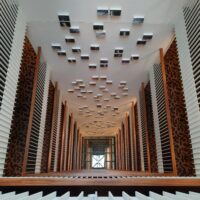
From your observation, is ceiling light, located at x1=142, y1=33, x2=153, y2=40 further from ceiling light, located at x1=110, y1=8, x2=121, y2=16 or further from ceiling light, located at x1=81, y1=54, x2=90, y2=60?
ceiling light, located at x1=81, y1=54, x2=90, y2=60

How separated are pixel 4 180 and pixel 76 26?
Answer: 5.25m

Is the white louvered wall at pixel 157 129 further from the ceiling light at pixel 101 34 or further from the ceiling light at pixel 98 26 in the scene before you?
the ceiling light at pixel 98 26

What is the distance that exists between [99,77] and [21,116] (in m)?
4.53

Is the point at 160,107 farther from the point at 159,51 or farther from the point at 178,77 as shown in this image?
the point at 159,51

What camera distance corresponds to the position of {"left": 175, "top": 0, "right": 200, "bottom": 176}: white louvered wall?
536 cm

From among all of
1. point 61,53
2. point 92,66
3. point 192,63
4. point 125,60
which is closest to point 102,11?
point 61,53

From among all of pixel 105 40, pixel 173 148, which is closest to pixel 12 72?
pixel 105 40

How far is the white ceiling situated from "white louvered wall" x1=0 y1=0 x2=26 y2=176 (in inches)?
30.6

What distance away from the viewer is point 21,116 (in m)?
7.68

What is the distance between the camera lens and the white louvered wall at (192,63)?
17.6ft

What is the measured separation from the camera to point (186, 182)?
3.74m

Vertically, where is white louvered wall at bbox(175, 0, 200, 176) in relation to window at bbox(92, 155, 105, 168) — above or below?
above

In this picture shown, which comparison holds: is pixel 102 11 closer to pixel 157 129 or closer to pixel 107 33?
pixel 107 33

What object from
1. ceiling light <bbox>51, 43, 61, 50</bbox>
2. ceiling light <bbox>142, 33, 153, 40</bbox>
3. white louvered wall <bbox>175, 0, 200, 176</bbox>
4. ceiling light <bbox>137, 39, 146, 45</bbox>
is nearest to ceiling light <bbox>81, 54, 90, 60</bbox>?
ceiling light <bbox>51, 43, 61, 50</bbox>
